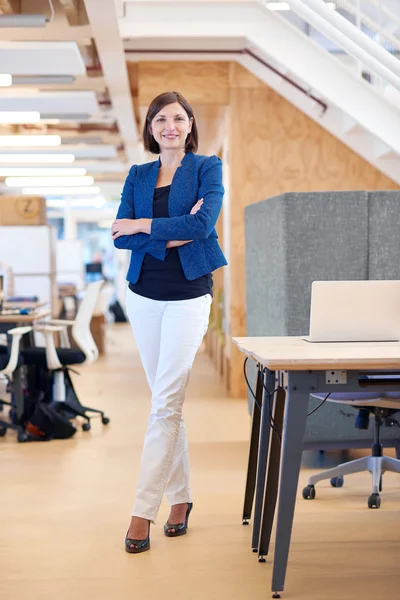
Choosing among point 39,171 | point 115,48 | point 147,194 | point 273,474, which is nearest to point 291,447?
point 273,474

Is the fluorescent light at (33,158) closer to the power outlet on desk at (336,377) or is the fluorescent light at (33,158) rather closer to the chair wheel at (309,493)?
the chair wheel at (309,493)

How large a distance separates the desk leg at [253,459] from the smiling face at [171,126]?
39.2 inches

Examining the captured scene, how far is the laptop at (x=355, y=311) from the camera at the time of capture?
3.23 meters

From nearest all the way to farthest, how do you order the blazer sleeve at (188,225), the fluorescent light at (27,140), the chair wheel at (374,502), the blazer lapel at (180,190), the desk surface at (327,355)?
the desk surface at (327,355)
the blazer sleeve at (188,225)
the blazer lapel at (180,190)
the chair wheel at (374,502)
the fluorescent light at (27,140)

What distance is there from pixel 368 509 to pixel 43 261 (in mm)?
6172

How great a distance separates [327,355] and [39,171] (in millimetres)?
10473

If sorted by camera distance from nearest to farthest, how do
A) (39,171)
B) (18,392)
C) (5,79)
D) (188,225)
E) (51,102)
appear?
(188,225) < (18,392) < (5,79) < (51,102) < (39,171)

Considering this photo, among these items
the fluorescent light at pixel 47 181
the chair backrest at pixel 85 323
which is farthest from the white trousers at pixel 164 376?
the fluorescent light at pixel 47 181

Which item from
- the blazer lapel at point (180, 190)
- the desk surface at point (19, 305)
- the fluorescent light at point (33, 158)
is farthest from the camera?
the fluorescent light at point (33, 158)

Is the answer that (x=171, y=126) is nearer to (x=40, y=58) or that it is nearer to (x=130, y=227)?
(x=130, y=227)

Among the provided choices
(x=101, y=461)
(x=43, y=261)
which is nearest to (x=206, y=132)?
(x=43, y=261)

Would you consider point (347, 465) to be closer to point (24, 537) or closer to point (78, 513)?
point (78, 513)

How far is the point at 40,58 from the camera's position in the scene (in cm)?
705

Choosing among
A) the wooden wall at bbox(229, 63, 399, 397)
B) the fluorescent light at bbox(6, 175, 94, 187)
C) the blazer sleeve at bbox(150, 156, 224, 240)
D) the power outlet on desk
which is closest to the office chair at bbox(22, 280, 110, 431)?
the wooden wall at bbox(229, 63, 399, 397)
